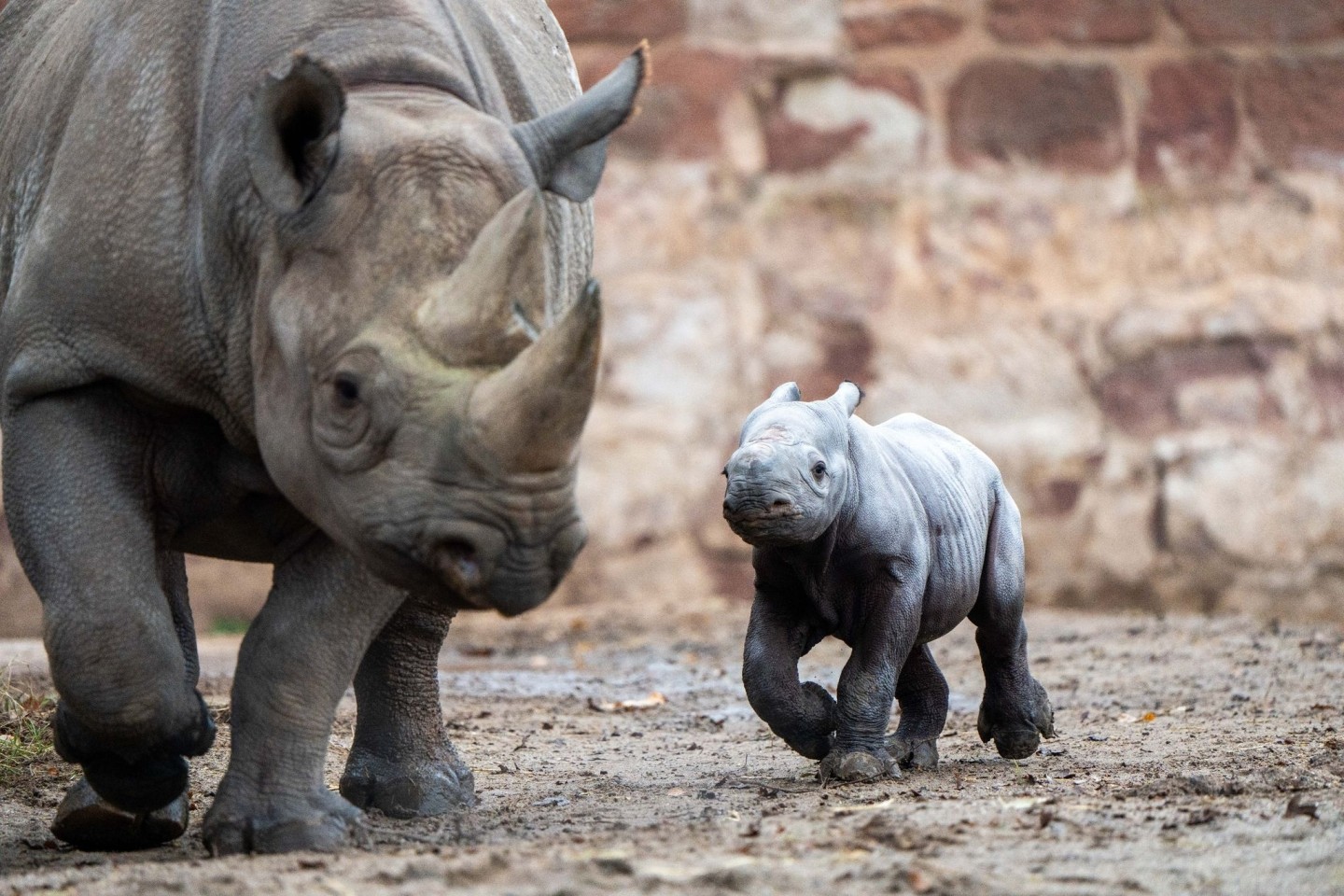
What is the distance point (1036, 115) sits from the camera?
31.0 feet

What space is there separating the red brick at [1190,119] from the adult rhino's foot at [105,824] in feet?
22.2

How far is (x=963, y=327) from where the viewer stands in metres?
9.45

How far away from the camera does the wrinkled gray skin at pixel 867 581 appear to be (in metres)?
4.53

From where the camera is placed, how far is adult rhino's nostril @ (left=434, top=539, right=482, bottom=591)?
10.9ft

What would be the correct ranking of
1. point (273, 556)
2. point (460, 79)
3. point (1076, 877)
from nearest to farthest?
point (1076, 877), point (460, 79), point (273, 556)

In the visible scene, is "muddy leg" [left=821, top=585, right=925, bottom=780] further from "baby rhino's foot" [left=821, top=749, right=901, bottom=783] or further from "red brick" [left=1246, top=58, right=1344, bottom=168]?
"red brick" [left=1246, top=58, right=1344, bottom=168]

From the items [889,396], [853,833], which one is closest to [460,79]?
[853,833]

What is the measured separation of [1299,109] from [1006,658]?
5.47 metres

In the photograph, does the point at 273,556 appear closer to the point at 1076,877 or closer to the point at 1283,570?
the point at 1076,877

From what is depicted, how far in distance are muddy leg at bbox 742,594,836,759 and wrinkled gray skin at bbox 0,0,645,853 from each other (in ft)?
3.46

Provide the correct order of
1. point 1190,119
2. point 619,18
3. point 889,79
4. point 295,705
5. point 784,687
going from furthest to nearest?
point 1190,119
point 889,79
point 619,18
point 784,687
point 295,705

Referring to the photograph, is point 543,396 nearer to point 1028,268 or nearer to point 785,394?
point 785,394

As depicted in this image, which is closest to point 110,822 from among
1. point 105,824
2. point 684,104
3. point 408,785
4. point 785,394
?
point 105,824

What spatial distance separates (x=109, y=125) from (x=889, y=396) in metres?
5.82
